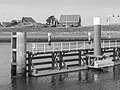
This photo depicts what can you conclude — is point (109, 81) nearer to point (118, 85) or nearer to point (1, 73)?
point (118, 85)

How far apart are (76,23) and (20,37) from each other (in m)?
155

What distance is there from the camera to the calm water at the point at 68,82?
25531mm

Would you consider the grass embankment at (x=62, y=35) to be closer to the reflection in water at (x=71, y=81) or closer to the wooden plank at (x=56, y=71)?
the wooden plank at (x=56, y=71)

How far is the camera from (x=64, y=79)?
2870 cm

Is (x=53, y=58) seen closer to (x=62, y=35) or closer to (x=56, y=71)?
(x=56, y=71)

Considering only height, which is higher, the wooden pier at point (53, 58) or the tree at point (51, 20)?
the tree at point (51, 20)

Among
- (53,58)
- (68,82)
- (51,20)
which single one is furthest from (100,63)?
(51,20)

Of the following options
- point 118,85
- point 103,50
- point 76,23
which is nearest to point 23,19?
point 76,23

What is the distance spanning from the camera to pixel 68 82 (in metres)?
27.5

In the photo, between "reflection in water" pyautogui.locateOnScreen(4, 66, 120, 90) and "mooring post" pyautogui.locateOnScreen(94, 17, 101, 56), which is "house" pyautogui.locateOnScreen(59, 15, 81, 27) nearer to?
"mooring post" pyautogui.locateOnScreen(94, 17, 101, 56)

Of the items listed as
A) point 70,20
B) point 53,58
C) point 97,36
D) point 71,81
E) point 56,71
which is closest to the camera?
point 71,81

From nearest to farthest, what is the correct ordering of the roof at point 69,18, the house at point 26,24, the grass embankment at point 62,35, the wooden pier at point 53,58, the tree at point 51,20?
the wooden pier at point 53,58 < the grass embankment at point 62,35 < the house at point 26,24 < the tree at point 51,20 < the roof at point 69,18

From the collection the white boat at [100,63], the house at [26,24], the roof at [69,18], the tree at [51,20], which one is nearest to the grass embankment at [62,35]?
the house at [26,24]

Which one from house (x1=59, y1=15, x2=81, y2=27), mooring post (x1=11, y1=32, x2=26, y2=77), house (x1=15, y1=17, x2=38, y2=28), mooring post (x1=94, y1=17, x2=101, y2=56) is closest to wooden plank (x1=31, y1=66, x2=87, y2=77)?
mooring post (x1=11, y1=32, x2=26, y2=77)
